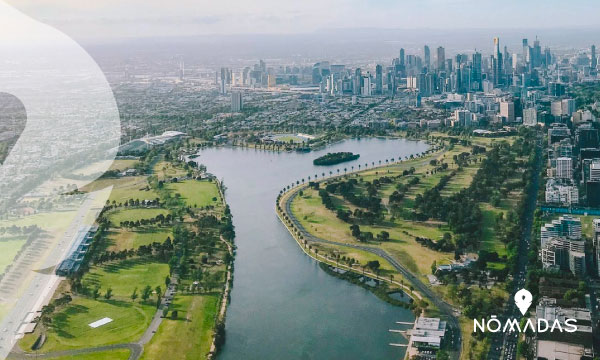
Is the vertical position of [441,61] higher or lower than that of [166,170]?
higher

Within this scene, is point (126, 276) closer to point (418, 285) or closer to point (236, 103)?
point (418, 285)

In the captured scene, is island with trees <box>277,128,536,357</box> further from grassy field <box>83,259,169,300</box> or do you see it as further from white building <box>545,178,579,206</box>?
grassy field <box>83,259,169,300</box>

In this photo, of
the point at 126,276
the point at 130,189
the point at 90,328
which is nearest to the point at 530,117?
the point at 130,189

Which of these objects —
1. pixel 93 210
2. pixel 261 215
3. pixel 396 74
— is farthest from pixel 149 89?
pixel 93 210

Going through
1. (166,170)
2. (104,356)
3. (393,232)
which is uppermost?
(166,170)

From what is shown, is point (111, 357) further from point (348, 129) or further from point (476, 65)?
point (476, 65)

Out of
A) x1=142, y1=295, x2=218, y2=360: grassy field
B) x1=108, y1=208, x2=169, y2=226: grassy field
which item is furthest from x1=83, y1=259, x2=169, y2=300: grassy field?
x1=108, y1=208, x2=169, y2=226: grassy field

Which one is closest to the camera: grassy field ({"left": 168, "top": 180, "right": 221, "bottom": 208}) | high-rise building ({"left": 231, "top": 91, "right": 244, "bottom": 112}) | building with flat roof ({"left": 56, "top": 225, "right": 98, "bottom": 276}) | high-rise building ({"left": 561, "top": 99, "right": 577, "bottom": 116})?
building with flat roof ({"left": 56, "top": 225, "right": 98, "bottom": 276})
